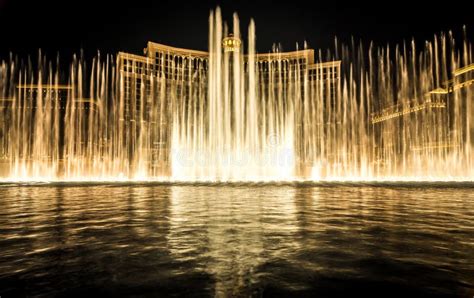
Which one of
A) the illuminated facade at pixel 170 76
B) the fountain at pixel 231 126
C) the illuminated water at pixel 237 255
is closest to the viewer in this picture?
the illuminated water at pixel 237 255

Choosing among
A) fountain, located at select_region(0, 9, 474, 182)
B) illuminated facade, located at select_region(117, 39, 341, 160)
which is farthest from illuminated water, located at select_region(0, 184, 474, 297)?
illuminated facade, located at select_region(117, 39, 341, 160)

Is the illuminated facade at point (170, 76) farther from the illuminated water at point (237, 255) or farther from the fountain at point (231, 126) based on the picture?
the illuminated water at point (237, 255)

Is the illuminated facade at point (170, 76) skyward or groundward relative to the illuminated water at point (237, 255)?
skyward

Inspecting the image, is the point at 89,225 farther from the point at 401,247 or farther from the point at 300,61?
the point at 300,61

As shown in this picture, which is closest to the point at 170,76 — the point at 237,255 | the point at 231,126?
the point at 231,126

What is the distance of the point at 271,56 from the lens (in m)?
84.1

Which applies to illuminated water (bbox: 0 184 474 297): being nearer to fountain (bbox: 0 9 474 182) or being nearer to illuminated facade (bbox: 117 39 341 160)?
fountain (bbox: 0 9 474 182)

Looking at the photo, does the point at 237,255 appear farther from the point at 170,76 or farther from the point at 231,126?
the point at 170,76

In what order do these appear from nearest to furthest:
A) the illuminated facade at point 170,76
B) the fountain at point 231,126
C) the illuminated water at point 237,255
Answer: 1. the illuminated water at point 237,255
2. the fountain at point 231,126
3. the illuminated facade at point 170,76

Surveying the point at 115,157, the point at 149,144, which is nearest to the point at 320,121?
the point at 149,144

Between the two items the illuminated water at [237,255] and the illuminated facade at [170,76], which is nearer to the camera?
the illuminated water at [237,255]

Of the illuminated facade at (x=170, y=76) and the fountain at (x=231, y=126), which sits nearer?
the fountain at (x=231, y=126)

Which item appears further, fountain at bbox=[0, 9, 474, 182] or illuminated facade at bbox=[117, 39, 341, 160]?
illuminated facade at bbox=[117, 39, 341, 160]

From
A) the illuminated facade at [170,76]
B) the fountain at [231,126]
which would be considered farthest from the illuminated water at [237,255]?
the illuminated facade at [170,76]
